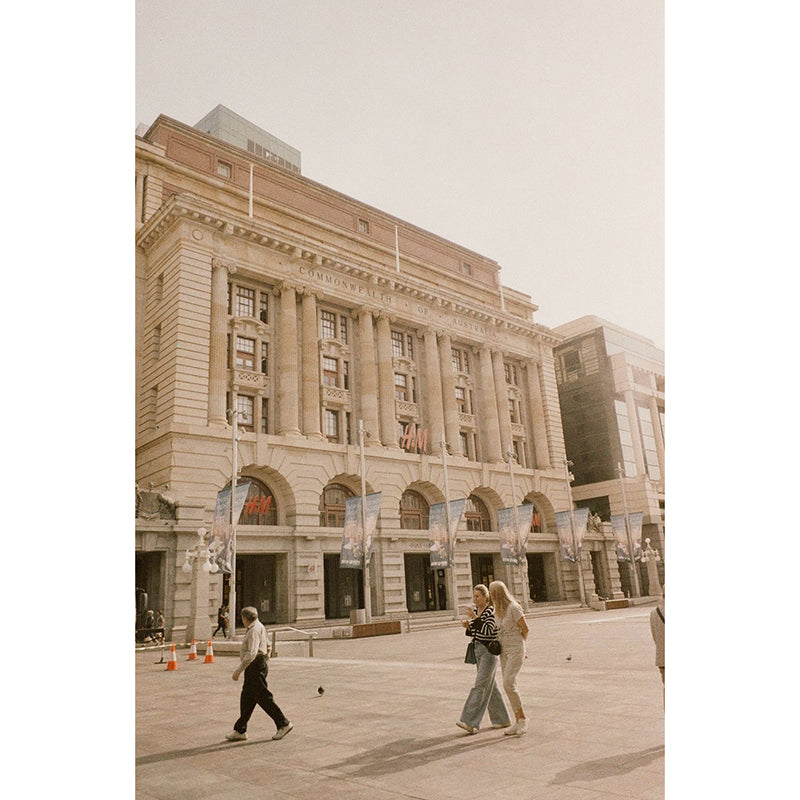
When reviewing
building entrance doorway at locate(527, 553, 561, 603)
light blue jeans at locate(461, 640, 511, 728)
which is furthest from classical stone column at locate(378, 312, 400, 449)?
light blue jeans at locate(461, 640, 511, 728)

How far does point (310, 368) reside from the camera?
966 cm

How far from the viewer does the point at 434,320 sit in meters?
9.60

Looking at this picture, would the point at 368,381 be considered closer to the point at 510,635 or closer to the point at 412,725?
the point at 510,635

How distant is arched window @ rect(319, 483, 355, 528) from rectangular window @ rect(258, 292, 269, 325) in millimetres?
2920

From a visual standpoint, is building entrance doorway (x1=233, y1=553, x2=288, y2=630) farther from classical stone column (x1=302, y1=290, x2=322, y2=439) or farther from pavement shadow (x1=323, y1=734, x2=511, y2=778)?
pavement shadow (x1=323, y1=734, x2=511, y2=778)

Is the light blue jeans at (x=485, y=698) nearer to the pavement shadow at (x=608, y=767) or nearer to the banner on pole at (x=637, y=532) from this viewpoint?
the pavement shadow at (x=608, y=767)

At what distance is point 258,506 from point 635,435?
18.4 ft

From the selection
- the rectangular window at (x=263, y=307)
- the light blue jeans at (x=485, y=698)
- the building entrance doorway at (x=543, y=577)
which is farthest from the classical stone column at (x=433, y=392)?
the light blue jeans at (x=485, y=698)

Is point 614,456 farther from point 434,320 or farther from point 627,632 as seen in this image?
point 434,320

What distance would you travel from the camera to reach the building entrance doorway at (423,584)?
341 inches

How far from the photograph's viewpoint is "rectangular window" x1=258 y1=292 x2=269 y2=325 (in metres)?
10.3

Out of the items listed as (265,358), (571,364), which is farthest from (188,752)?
(571,364)
